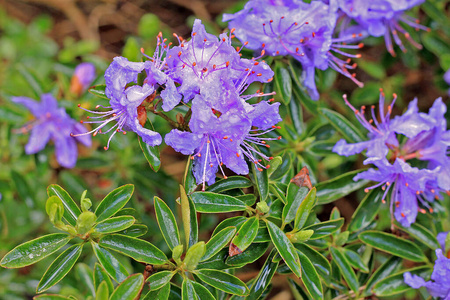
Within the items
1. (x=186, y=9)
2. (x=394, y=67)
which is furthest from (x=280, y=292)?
(x=186, y=9)

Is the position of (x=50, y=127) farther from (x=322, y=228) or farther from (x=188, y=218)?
(x=322, y=228)

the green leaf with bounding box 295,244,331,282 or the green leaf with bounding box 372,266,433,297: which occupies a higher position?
the green leaf with bounding box 295,244,331,282

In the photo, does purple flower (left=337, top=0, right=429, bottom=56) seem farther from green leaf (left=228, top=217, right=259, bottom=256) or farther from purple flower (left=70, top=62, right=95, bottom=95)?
purple flower (left=70, top=62, right=95, bottom=95)

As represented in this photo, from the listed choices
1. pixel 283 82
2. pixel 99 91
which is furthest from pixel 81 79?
pixel 283 82

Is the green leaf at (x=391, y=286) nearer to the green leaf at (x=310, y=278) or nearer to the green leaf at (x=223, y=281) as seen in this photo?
the green leaf at (x=310, y=278)

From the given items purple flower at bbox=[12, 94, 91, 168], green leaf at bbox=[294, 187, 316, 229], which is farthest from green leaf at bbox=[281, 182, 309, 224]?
purple flower at bbox=[12, 94, 91, 168]

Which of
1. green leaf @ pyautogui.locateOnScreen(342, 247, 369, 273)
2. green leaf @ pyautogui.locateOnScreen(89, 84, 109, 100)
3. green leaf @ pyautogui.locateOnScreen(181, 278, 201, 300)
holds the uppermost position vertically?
green leaf @ pyautogui.locateOnScreen(89, 84, 109, 100)

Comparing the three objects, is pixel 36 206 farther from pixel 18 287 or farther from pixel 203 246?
pixel 203 246
